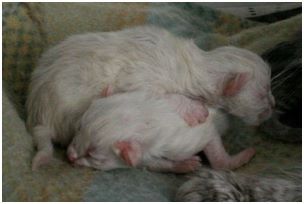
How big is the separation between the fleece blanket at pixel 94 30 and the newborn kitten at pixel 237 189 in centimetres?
7

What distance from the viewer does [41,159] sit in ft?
4.97

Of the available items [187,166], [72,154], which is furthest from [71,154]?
[187,166]

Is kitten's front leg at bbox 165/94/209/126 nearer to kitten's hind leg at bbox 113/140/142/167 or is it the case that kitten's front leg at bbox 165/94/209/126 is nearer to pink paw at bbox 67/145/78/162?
kitten's hind leg at bbox 113/140/142/167

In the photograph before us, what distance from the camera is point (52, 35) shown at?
6.65 ft

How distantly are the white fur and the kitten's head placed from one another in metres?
0.16

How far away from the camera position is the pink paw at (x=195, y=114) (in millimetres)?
1572

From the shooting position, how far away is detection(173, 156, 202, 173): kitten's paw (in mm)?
1567

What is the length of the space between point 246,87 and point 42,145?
59cm

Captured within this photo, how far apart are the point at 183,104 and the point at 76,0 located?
73 centimetres

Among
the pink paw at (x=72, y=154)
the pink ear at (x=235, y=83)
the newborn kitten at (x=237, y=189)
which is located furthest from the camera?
the pink ear at (x=235, y=83)

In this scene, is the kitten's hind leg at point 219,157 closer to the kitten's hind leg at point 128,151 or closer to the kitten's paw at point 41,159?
the kitten's hind leg at point 128,151

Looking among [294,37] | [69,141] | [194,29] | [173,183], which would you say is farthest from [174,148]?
[194,29]

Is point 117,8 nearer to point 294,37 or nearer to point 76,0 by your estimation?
point 76,0

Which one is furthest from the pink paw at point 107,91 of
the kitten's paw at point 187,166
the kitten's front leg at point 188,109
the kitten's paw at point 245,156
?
the kitten's paw at point 245,156
